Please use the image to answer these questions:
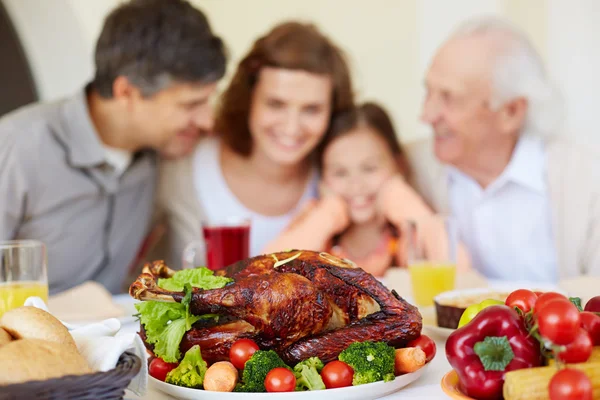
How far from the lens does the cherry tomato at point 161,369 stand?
3.57 ft

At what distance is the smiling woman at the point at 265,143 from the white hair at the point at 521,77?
65 cm

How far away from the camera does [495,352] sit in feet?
2.93

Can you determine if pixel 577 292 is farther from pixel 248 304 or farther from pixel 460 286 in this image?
pixel 248 304

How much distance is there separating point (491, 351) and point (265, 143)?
7.04 ft

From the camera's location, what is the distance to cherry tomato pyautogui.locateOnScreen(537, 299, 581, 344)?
2.75 feet

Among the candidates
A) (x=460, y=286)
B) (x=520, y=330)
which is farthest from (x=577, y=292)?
(x=520, y=330)

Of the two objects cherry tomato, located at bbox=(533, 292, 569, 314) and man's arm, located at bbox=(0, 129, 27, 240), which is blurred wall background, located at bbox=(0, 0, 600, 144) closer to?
man's arm, located at bbox=(0, 129, 27, 240)

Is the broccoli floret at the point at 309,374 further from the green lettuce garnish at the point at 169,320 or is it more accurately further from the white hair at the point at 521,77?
the white hair at the point at 521,77

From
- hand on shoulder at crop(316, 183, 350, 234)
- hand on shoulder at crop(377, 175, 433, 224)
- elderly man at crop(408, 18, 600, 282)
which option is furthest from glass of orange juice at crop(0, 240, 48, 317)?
elderly man at crop(408, 18, 600, 282)

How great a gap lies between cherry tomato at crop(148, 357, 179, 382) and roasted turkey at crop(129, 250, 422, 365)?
4 centimetres

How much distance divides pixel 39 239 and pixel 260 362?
1.95 metres

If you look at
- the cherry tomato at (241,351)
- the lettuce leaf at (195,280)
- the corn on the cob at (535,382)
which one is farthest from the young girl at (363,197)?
the corn on the cob at (535,382)

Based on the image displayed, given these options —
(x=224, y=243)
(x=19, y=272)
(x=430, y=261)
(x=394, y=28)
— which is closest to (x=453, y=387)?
(x=19, y=272)

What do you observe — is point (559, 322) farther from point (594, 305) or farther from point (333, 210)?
point (333, 210)
